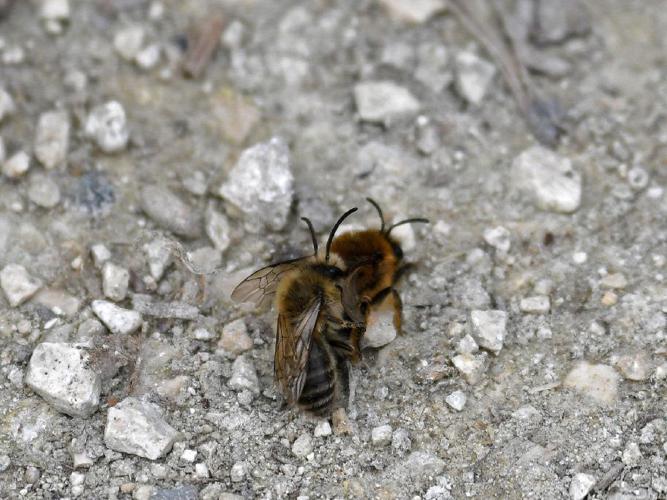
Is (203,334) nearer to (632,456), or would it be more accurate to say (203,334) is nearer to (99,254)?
(99,254)

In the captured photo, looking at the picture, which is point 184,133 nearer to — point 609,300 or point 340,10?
point 340,10

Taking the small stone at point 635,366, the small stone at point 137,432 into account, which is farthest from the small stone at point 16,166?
the small stone at point 635,366

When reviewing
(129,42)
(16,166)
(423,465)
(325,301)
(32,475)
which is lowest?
(423,465)

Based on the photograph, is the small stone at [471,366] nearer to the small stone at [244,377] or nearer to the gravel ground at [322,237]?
the gravel ground at [322,237]

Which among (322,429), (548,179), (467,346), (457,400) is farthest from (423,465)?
(548,179)

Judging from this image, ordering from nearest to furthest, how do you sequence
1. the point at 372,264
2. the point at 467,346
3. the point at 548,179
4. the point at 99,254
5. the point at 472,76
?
the point at 467,346
the point at 372,264
the point at 99,254
the point at 548,179
the point at 472,76

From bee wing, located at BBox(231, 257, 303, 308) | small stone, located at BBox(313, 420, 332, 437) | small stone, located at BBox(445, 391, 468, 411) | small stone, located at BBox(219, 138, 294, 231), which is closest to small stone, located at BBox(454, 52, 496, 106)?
small stone, located at BBox(219, 138, 294, 231)
